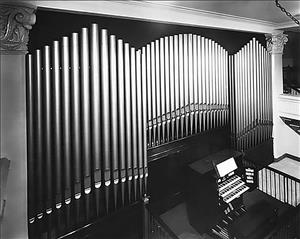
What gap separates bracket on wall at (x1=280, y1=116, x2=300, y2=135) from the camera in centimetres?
283

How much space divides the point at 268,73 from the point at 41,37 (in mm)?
2213

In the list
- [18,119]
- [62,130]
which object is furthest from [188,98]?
[18,119]

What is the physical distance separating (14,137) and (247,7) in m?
2.17

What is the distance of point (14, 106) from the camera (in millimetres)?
1711

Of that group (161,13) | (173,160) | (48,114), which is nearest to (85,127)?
(48,114)

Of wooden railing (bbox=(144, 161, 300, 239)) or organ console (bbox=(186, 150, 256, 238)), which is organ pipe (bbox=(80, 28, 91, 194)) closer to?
wooden railing (bbox=(144, 161, 300, 239))

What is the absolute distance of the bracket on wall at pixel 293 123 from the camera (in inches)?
111

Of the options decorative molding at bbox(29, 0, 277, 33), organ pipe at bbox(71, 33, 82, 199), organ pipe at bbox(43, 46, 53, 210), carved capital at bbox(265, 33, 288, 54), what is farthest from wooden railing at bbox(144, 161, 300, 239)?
decorative molding at bbox(29, 0, 277, 33)

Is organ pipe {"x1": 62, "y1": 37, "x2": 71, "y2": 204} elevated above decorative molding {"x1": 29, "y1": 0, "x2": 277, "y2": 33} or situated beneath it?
situated beneath

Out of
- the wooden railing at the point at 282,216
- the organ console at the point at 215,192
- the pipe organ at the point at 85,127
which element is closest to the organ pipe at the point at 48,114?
the pipe organ at the point at 85,127

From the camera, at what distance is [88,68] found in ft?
6.43

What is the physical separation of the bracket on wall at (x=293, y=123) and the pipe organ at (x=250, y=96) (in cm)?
14

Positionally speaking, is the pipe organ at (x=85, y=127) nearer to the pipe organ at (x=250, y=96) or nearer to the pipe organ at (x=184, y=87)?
the pipe organ at (x=184, y=87)

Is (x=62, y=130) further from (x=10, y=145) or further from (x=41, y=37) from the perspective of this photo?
(x=41, y=37)
